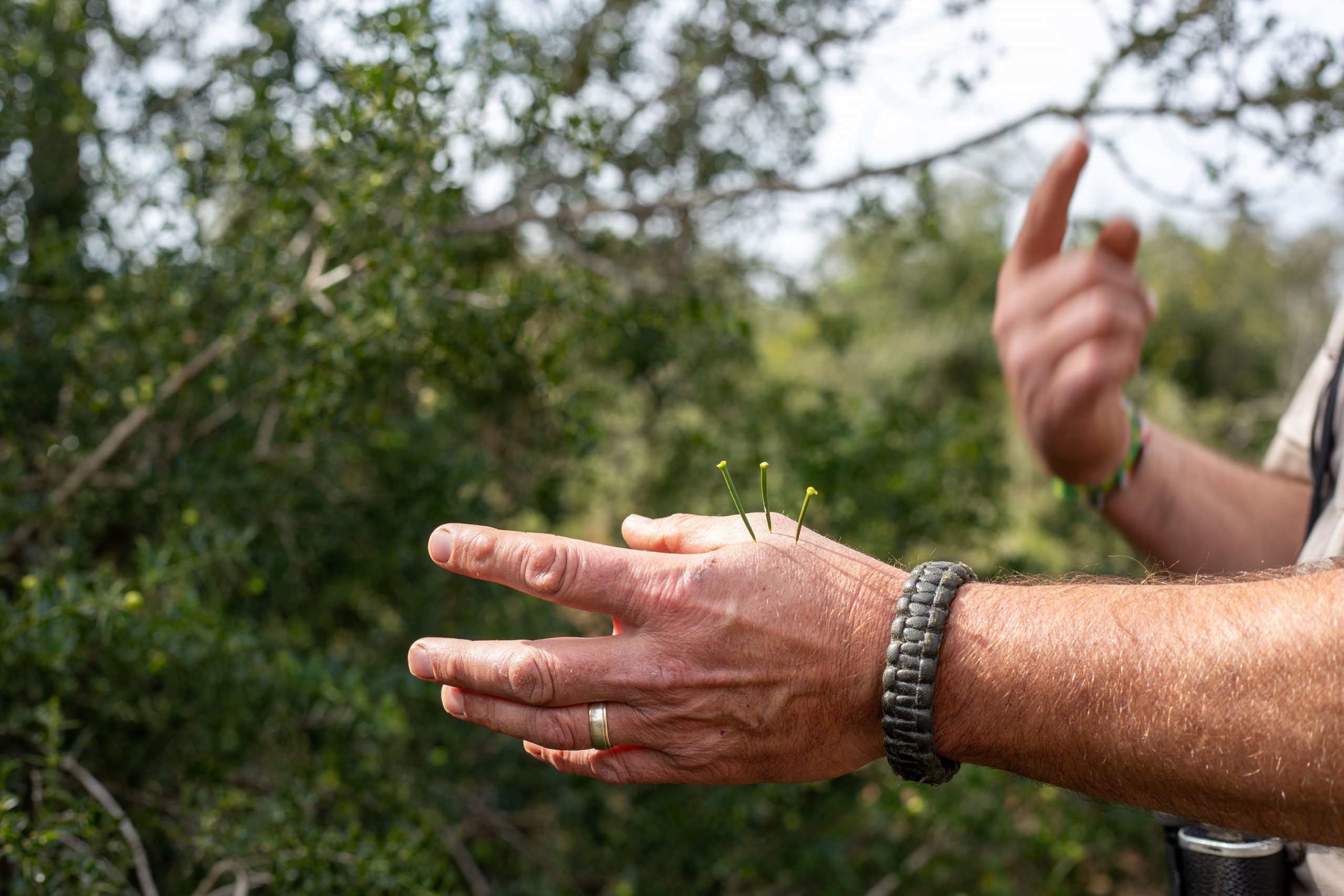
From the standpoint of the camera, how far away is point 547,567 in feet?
3.78

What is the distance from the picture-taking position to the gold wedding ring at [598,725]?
3.84ft

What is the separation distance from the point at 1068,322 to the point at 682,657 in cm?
127

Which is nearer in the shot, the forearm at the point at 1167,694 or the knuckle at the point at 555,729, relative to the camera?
the forearm at the point at 1167,694

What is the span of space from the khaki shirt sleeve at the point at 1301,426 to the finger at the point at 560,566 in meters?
1.51

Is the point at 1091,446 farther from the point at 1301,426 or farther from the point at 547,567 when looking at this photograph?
the point at 547,567

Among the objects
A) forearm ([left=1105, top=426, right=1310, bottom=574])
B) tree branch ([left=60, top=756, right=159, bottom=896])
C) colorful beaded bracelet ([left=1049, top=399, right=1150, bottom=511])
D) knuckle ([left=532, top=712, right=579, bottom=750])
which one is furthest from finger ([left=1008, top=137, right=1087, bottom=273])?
tree branch ([left=60, top=756, right=159, bottom=896])

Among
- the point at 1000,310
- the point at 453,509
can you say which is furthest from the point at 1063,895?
the point at 453,509

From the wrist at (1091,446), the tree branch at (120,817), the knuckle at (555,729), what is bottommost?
the tree branch at (120,817)

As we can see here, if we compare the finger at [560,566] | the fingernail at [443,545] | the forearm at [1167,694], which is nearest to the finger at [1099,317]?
the forearm at [1167,694]

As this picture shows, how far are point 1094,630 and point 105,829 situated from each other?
1.79 m

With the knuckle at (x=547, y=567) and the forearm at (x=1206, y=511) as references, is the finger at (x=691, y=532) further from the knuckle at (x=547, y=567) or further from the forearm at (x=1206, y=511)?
the forearm at (x=1206, y=511)

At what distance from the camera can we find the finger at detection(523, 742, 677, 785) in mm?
1214

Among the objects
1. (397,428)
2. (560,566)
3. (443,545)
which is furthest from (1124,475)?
(397,428)

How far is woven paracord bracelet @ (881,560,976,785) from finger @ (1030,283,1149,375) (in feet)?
3.24
